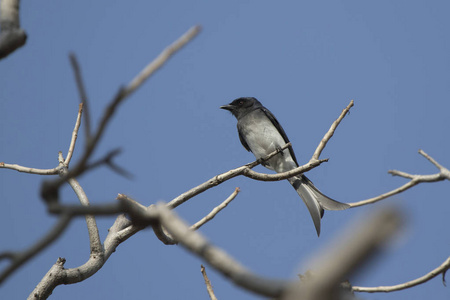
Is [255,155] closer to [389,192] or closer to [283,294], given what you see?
[389,192]

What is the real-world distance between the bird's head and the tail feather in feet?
10.1

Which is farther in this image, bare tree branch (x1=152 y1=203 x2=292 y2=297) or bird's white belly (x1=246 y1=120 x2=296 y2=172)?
bird's white belly (x1=246 y1=120 x2=296 y2=172)

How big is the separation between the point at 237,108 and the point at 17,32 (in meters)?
8.57

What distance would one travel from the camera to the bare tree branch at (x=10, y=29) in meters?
2.10

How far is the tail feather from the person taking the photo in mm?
6159

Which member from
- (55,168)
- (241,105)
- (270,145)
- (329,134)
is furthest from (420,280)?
(241,105)

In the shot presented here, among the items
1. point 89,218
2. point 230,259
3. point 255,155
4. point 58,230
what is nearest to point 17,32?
point 58,230

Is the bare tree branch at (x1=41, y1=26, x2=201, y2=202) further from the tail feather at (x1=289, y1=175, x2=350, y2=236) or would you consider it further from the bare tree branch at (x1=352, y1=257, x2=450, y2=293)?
the tail feather at (x1=289, y1=175, x2=350, y2=236)

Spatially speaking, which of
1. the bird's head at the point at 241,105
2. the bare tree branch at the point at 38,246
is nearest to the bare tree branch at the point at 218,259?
the bare tree branch at the point at 38,246

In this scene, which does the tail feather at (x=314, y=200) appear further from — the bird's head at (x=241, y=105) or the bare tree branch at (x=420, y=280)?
the bird's head at (x=241, y=105)

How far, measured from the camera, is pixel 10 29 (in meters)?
2.15

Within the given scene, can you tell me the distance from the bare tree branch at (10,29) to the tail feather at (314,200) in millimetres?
4259

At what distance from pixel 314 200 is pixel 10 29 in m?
5.27

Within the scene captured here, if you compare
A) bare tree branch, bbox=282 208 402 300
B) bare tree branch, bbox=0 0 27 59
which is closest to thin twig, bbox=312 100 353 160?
bare tree branch, bbox=0 0 27 59
